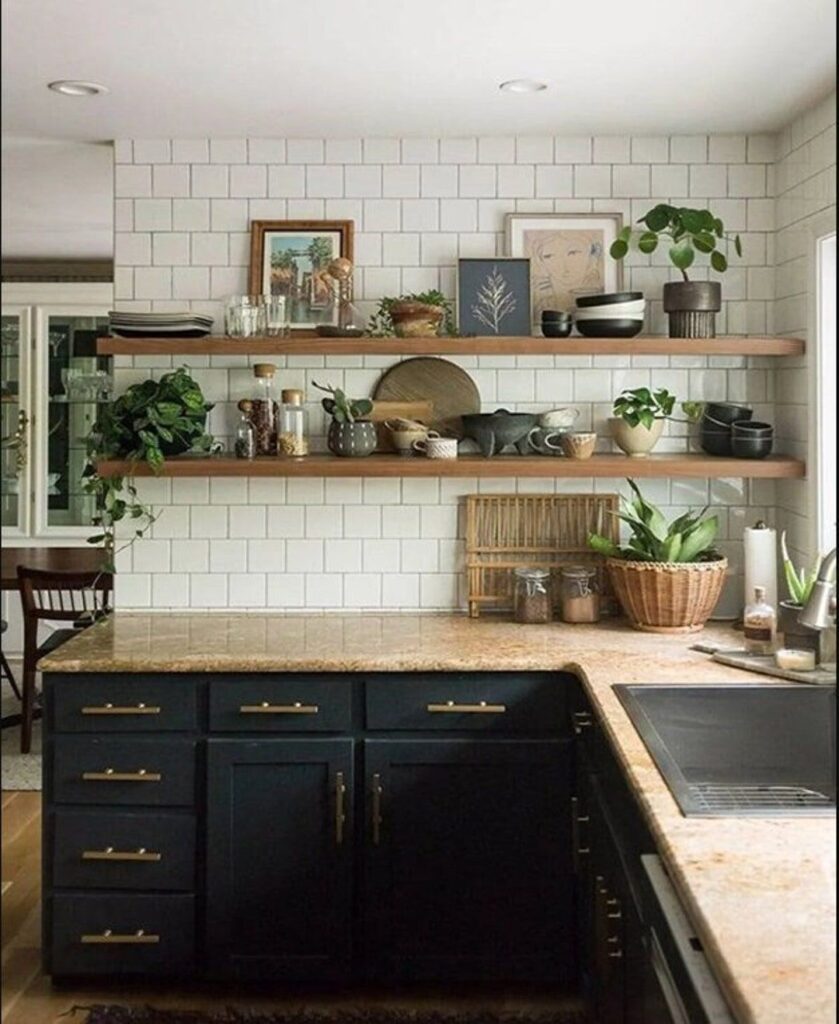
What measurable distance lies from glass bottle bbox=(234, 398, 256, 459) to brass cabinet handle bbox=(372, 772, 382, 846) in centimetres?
104

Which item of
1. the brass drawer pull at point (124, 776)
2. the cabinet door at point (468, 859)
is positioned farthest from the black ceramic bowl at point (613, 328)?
the brass drawer pull at point (124, 776)

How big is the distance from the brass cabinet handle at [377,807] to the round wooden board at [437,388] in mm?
1149

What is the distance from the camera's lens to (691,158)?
3834 mm

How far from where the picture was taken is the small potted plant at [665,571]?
352 centimetres

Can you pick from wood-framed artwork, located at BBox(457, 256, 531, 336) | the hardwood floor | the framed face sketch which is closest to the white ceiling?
the framed face sketch

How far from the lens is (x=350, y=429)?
144 inches

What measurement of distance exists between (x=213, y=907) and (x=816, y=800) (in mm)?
1613

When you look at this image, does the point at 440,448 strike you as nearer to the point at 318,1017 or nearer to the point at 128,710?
the point at 128,710

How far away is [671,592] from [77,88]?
205 centimetres

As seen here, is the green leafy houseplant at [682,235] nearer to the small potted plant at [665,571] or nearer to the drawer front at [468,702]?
the small potted plant at [665,571]

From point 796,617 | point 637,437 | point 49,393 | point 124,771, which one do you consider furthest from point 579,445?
point 49,393

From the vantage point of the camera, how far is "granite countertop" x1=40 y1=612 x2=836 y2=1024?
4.56 ft

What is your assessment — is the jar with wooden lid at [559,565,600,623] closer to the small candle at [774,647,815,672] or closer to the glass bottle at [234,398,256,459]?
the small candle at [774,647,815,672]

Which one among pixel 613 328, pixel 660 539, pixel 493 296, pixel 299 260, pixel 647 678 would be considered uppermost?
pixel 299 260
